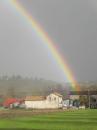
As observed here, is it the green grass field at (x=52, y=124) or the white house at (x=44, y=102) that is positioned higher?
the white house at (x=44, y=102)

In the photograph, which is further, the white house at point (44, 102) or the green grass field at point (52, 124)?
the white house at point (44, 102)

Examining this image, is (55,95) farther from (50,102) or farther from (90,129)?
(90,129)

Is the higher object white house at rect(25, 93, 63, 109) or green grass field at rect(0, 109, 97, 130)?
white house at rect(25, 93, 63, 109)

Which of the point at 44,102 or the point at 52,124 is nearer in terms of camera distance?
the point at 52,124

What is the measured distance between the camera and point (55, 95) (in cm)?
18000

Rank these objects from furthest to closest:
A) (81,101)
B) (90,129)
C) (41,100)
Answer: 1. (41,100)
2. (81,101)
3. (90,129)

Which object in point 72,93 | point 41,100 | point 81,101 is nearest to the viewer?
point 81,101

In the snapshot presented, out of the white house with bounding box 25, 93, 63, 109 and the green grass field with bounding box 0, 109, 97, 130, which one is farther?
the white house with bounding box 25, 93, 63, 109

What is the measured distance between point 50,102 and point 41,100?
15.9 feet

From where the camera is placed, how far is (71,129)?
36.4 metres

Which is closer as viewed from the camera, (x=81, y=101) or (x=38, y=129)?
(x=38, y=129)

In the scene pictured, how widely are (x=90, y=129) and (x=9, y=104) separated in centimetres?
12613

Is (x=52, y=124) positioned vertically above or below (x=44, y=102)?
below

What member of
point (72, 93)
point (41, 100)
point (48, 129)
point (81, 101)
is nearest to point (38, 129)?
point (48, 129)
